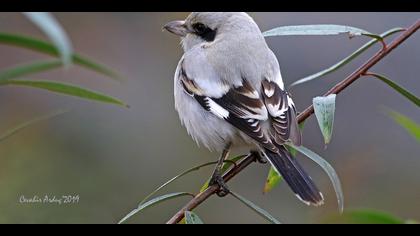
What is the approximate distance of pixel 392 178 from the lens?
4754 mm

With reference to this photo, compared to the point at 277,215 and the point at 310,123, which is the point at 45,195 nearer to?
the point at 277,215

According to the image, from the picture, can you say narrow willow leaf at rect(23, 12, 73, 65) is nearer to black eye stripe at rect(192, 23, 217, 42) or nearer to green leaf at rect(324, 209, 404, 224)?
green leaf at rect(324, 209, 404, 224)

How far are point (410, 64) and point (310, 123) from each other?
92cm

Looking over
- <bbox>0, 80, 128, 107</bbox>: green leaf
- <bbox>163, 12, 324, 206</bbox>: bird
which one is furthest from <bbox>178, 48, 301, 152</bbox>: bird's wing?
<bbox>0, 80, 128, 107</bbox>: green leaf

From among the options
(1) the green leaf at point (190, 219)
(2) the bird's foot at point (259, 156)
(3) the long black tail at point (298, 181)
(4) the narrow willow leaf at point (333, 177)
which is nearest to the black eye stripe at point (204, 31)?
(2) the bird's foot at point (259, 156)

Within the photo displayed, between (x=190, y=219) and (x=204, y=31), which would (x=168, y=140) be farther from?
(x=190, y=219)

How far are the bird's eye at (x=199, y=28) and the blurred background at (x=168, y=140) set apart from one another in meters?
1.60

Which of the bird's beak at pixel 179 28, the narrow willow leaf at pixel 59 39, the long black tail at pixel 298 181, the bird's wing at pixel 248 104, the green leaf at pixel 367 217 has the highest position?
the bird's beak at pixel 179 28

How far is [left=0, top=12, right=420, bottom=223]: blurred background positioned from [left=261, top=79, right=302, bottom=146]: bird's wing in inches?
70.6

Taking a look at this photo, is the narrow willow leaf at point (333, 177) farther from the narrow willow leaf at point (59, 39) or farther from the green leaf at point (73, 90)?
the narrow willow leaf at point (59, 39)

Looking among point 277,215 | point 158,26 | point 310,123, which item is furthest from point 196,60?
point 158,26

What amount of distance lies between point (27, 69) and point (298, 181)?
4.08 ft

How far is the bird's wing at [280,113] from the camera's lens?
2203mm

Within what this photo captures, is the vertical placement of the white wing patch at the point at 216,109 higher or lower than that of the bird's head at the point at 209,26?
lower
